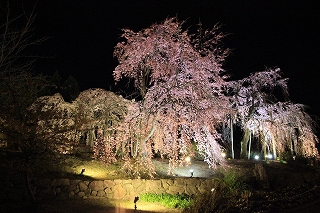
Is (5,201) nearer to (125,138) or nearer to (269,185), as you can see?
(125,138)

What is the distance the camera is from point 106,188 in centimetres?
1111

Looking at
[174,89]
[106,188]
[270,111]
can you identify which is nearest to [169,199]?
[106,188]

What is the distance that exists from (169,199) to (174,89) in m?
4.15

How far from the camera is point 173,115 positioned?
459 inches

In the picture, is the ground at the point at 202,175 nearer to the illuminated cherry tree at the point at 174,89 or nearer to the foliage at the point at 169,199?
the foliage at the point at 169,199

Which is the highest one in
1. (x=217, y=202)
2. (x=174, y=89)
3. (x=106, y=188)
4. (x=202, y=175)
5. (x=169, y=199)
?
(x=174, y=89)

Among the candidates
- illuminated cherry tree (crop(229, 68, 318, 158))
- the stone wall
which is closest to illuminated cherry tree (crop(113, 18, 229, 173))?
the stone wall

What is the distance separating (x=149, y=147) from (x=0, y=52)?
21.3 feet

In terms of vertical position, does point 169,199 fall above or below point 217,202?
below

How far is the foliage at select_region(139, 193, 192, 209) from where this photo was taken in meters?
10.5

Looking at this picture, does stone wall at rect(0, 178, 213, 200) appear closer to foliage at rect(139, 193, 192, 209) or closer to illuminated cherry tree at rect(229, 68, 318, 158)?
foliage at rect(139, 193, 192, 209)

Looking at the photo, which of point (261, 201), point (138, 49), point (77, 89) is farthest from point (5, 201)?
point (77, 89)

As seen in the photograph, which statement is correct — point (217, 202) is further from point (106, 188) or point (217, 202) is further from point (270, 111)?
point (270, 111)

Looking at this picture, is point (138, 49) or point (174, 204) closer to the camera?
point (174, 204)
